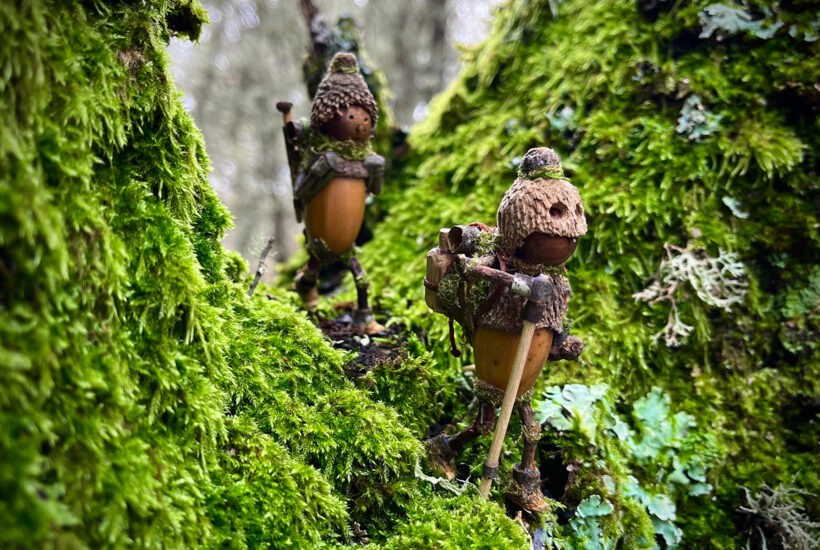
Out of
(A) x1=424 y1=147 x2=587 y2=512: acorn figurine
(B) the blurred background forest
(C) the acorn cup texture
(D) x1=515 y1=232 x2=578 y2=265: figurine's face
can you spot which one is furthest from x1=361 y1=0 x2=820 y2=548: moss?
(B) the blurred background forest

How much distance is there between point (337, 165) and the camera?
2.74 m

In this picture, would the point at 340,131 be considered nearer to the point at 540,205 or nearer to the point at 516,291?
the point at 540,205

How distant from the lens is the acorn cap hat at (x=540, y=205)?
1850 mm

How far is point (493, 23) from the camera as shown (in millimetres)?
4566

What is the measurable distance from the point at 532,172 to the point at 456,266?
48 centimetres

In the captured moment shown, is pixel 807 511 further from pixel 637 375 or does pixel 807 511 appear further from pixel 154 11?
pixel 154 11

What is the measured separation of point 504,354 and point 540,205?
1.94 feet

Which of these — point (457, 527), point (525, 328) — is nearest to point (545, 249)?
point (525, 328)

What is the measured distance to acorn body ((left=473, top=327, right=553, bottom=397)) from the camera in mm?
1939

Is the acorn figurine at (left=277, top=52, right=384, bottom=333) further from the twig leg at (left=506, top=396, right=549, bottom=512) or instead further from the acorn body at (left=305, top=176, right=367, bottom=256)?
the twig leg at (left=506, top=396, right=549, bottom=512)

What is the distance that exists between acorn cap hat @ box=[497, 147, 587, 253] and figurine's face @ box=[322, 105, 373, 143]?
1.17 m

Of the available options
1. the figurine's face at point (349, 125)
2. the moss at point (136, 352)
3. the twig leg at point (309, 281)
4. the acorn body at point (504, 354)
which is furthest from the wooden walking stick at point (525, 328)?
the twig leg at point (309, 281)

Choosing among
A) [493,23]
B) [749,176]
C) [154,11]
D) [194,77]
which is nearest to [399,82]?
[194,77]

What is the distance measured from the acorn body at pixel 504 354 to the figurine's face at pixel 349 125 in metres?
1.42
